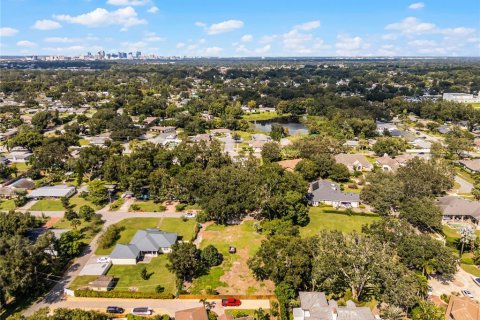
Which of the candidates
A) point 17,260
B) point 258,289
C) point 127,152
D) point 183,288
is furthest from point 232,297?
point 127,152

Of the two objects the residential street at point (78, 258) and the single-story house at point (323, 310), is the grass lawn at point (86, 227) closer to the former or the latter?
the residential street at point (78, 258)

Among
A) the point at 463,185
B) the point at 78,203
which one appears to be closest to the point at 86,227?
the point at 78,203

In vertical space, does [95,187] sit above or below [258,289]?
above

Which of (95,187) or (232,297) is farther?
(95,187)

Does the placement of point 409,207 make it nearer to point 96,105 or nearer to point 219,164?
point 219,164

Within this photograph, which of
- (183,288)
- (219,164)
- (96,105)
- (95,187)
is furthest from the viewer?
(96,105)

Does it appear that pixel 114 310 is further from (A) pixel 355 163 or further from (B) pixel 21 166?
(B) pixel 21 166

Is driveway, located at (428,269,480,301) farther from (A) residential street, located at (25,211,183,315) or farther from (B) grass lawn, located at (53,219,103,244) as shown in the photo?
(B) grass lawn, located at (53,219,103,244)
